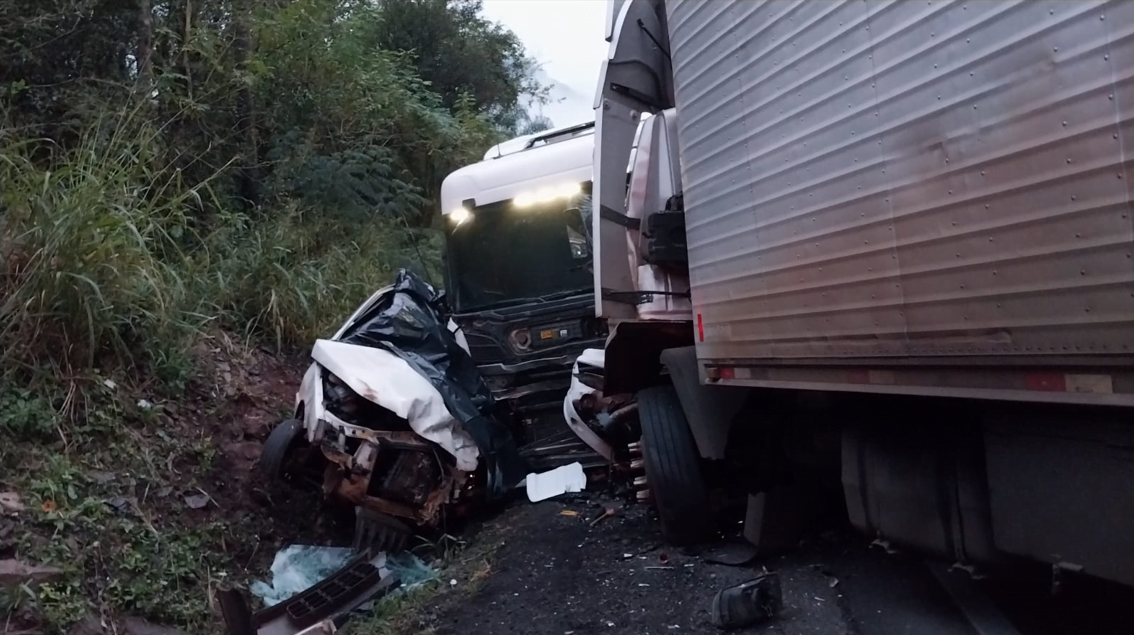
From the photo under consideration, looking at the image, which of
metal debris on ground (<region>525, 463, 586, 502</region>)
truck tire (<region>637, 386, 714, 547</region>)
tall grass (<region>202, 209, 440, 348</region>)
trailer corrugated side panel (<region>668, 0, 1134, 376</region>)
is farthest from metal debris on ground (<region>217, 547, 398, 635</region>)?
tall grass (<region>202, 209, 440, 348</region>)

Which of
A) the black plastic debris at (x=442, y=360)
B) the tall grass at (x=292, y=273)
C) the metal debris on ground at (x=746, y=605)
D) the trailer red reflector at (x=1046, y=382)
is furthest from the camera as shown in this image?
the tall grass at (x=292, y=273)

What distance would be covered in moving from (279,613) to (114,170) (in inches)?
136

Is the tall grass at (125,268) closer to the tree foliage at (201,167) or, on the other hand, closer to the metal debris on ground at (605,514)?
the tree foliage at (201,167)

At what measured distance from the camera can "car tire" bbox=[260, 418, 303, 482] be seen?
257 inches

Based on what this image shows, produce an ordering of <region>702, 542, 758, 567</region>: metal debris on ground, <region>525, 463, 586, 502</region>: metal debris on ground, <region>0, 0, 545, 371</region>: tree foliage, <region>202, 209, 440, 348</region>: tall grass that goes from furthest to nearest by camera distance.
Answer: <region>202, 209, 440, 348</region>: tall grass < <region>525, 463, 586, 502</region>: metal debris on ground < <region>0, 0, 545, 371</region>: tree foliage < <region>702, 542, 758, 567</region>: metal debris on ground

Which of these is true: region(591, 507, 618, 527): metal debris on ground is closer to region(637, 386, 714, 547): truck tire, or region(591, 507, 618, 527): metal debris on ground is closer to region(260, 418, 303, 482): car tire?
region(637, 386, 714, 547): truck tire

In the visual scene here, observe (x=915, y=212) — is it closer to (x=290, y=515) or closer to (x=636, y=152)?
(x=636, y=152)

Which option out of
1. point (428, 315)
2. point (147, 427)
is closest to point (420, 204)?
point (428, 315)

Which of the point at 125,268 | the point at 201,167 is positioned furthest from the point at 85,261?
the point at 201,167

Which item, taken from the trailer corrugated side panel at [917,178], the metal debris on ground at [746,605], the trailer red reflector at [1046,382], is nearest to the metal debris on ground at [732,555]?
the metal debris on ground at [746,605]

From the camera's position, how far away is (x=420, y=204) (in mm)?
12367

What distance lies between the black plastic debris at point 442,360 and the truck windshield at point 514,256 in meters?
0.38

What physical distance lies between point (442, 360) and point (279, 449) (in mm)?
1374

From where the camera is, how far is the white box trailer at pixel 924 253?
2416 mm
